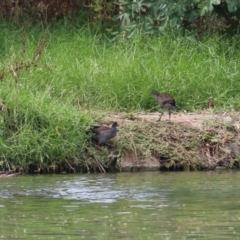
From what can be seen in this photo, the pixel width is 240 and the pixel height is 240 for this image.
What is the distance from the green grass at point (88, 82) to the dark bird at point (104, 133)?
0.16m

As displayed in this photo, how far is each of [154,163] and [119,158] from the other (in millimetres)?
441

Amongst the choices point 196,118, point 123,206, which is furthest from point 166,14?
point 123,206

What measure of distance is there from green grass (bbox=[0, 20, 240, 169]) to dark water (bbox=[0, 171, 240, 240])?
62 centimetres

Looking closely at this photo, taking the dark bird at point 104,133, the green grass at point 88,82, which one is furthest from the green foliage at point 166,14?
the dark bird at point 104,133

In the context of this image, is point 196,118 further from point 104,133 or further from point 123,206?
point 123,206

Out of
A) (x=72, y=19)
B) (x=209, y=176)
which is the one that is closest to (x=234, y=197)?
(x=209, y=176)

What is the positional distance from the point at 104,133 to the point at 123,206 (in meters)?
2.82

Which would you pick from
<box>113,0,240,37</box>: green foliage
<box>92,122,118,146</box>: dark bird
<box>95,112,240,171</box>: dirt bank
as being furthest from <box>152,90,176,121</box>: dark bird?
<box>113,0,240,37</box>: green foliage

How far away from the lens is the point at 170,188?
9.77 metres

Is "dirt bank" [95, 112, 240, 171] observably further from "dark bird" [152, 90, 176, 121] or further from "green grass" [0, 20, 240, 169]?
"green grass" [0, 20, 240, 169]

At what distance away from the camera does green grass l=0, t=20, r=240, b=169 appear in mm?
11234

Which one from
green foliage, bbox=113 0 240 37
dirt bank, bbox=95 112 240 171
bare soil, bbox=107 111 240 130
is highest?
green foliage, bbox=113 0 240 37

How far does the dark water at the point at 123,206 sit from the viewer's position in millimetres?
7270

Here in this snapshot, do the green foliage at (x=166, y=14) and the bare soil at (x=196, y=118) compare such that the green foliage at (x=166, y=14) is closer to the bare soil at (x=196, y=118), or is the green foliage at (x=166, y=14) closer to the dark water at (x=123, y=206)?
the bare soil at (x=196, y=118)
